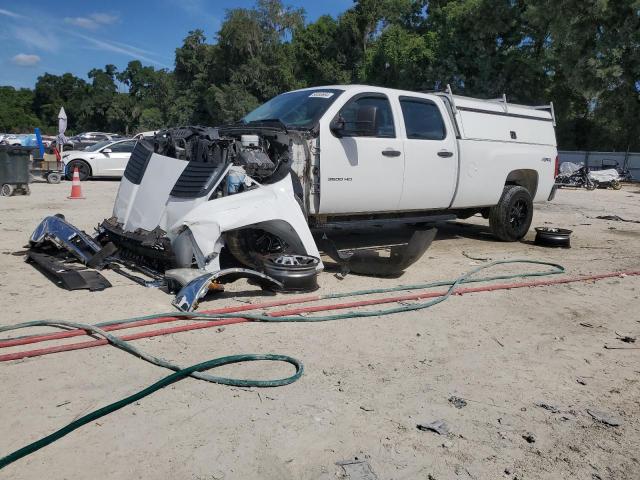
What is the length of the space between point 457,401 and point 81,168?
18.4m

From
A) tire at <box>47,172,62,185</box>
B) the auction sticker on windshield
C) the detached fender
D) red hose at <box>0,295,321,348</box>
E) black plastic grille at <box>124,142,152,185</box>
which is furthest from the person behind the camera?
tire at <box>47,172,62,185</box>

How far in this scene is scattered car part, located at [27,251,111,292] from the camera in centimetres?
519

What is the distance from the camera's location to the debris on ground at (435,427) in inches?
117

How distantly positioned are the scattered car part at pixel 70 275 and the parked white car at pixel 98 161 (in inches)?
546

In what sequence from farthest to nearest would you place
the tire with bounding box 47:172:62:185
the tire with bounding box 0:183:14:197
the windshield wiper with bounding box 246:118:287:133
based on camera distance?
1. the tire with bounding box 47:172:62:185
2. the tire with bounding box 0:183:14:197
3. the windshield wiper with bounding box 246:118:287:133

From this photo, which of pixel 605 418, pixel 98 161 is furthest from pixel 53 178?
pixel 605 418

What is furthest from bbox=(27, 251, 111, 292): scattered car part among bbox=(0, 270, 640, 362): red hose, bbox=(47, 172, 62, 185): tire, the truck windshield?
bbox=(47, 172, 62, 185): tire

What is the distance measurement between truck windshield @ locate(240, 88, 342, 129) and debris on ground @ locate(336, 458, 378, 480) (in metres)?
4.15

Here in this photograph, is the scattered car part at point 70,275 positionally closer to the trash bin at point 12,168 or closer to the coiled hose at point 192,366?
the coiled hose at point 192,366

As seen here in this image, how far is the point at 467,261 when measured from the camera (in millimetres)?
7301

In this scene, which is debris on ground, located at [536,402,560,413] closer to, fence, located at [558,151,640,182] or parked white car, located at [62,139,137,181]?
parked white car, located at [62,139,137,181]

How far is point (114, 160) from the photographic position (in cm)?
1945

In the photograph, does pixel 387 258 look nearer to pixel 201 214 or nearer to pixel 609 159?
pixel 201 214

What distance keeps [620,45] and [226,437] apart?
24.1 meters
